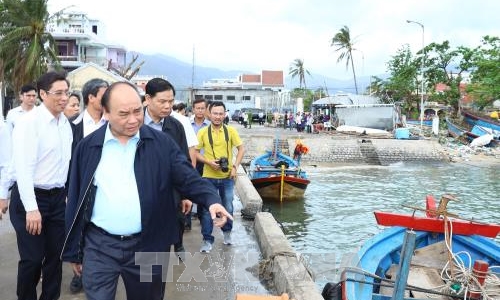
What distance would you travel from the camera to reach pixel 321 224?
1185 cm

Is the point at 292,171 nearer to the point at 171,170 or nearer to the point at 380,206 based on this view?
the point at 380,206

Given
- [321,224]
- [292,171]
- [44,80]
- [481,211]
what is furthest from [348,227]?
[44,80]

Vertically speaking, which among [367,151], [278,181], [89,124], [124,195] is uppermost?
[89,124]

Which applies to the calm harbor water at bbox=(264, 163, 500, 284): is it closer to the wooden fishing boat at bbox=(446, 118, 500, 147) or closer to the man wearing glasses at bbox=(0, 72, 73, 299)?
the man wearing glasses at bbox=(0, 72, 73, 299)

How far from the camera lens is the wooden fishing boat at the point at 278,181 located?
13.6 m

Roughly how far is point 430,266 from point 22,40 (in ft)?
82.3

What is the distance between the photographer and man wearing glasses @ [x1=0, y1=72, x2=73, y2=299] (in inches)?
132

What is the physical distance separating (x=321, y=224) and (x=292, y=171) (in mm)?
2536

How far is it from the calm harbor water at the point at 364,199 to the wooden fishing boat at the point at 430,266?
75.6 inches

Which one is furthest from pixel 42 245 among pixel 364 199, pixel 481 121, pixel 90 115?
pixel 481 121

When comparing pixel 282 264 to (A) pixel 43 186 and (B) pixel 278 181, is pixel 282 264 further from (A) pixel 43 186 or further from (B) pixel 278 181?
(B) pixel 278 181

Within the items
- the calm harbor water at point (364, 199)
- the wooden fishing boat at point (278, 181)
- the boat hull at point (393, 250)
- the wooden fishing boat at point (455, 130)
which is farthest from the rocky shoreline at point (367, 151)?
the boat hull at point (393, 250)

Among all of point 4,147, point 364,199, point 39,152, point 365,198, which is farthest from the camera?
point 365,198

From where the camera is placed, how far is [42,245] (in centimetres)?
362
